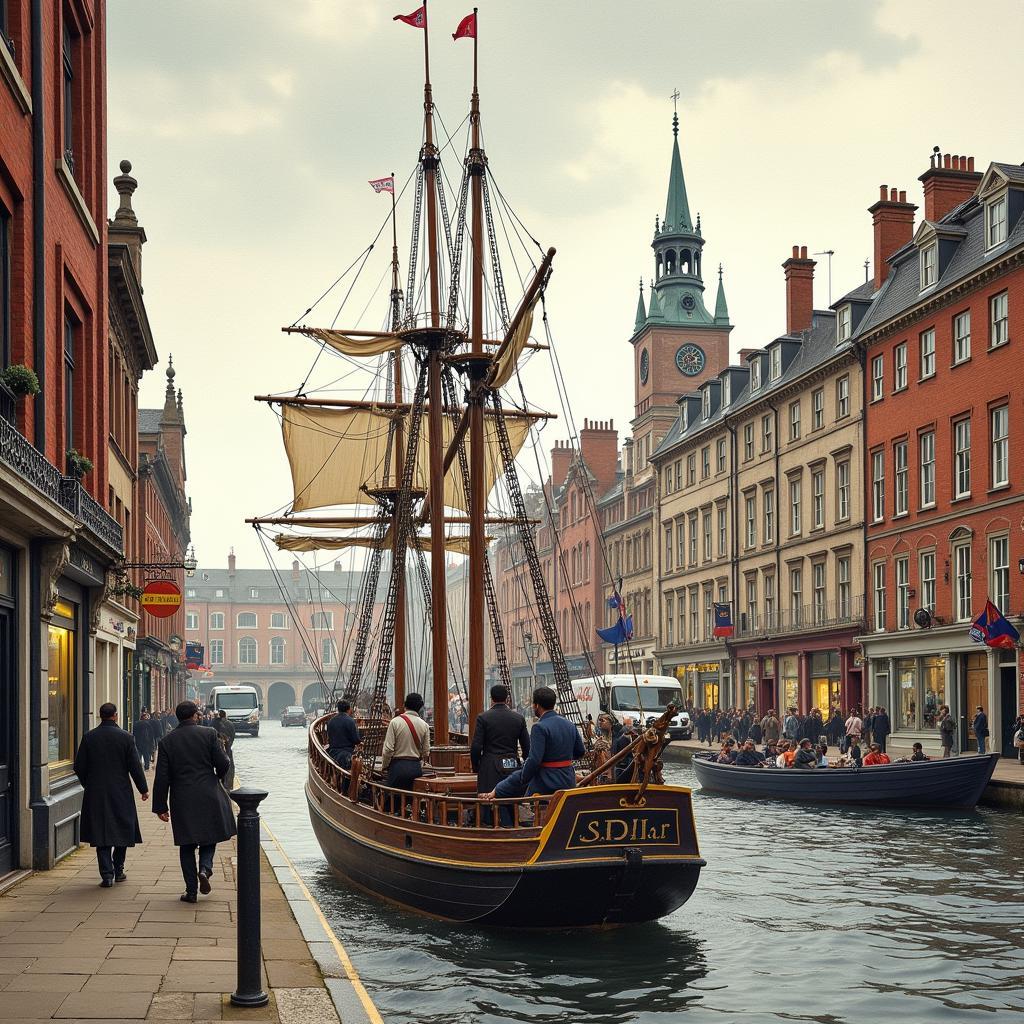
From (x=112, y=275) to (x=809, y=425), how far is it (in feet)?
97.2

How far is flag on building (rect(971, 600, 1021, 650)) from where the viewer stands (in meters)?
32.7

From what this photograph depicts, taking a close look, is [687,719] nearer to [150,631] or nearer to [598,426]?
[150,631]

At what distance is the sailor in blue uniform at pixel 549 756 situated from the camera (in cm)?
1448

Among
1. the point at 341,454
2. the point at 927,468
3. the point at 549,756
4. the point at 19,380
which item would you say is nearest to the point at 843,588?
the point at 927,468

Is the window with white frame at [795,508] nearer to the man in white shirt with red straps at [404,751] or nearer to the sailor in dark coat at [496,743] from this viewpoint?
the man in white shirt with red straps at [404,751]

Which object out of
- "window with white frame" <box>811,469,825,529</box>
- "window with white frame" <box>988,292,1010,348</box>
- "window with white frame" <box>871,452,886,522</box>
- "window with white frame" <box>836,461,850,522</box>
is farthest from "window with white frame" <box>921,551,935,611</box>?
"window with white frame" <box>811,469,825,529</box>

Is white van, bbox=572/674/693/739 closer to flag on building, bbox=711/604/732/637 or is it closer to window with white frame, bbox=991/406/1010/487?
flag on building, bbox=711/604/732/637

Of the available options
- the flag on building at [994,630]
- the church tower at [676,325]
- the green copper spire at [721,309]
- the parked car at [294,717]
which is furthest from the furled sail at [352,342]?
the parked car at [294,717]

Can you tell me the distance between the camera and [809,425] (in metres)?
53.1

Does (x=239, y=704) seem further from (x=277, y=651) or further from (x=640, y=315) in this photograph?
(x=277, y=651)

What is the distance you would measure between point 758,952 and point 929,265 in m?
33.3

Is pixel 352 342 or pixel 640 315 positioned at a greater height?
pixel 640 315

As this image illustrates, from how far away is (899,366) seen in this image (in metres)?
45.4

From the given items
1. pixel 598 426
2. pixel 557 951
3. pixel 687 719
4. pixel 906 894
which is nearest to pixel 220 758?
pixel 557 951
